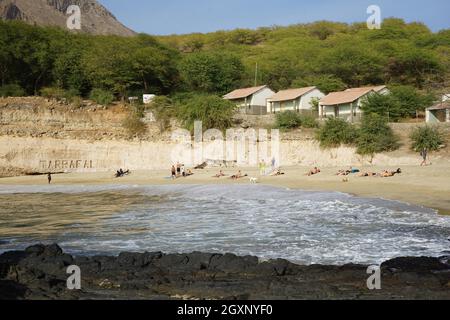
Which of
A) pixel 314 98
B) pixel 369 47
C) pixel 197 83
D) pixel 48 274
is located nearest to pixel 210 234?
pixel 48 274

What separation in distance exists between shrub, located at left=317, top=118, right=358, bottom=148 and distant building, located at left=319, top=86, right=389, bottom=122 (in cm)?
608

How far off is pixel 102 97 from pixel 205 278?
126 feet

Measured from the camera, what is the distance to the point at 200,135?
40156mm

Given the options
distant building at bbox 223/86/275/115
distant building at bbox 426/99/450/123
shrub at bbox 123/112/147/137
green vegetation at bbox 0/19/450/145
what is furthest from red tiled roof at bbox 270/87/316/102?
shrub at bbox 123/112/147/137

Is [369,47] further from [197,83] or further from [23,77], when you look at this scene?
[23,77]

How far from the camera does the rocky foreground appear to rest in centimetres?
841

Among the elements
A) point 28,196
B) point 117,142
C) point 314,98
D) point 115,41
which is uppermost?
point 115,41

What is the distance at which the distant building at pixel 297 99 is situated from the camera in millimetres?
48312

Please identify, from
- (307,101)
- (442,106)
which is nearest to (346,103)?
(307,101)

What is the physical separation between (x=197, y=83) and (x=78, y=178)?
2284cm

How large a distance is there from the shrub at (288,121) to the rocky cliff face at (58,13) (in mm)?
112121

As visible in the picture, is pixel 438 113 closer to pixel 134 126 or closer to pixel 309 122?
pixel 309 122

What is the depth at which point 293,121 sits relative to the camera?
4003cm

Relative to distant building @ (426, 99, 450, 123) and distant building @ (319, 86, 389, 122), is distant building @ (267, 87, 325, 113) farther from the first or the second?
distant building @ (426, 99, 450, 123)
